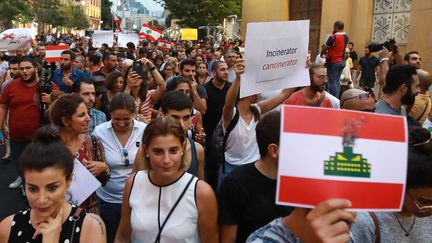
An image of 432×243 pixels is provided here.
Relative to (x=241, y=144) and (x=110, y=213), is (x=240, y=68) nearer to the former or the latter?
(x=241, y=144)

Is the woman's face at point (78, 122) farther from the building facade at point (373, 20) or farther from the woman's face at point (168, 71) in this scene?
the building facade at point (373, 20)

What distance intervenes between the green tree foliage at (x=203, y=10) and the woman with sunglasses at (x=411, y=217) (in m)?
44.0

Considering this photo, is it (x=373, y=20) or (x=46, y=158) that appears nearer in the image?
(x=46, y=158)

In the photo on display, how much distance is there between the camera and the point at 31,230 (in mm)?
2355

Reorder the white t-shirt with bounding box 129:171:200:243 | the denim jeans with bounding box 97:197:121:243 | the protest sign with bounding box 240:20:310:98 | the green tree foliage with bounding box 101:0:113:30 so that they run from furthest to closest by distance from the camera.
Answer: the green tree foliage with bounding box 101:0:113:30 < the protest sign with bounding box 240:20:310:98 < the denim jeans with bounding box 97:197:121:243 < the white t-shirt with bounding box 129:171:200:243

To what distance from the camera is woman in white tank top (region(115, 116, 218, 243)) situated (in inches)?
109

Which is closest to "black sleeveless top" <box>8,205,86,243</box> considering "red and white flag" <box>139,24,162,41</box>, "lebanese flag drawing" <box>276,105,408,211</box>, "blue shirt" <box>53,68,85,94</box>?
"lebanese flag drawing" <box>276,105,408,211</box>

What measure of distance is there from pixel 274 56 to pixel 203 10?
42.2 metres

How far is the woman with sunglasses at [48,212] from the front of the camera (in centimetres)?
228

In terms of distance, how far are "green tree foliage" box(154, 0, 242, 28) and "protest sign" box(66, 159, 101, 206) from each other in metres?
43.1

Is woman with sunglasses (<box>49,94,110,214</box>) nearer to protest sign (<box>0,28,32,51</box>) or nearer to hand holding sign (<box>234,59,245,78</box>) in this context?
hand holding sign (<box>234,59,245,78</box>)

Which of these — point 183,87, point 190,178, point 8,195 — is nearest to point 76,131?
point 190,178

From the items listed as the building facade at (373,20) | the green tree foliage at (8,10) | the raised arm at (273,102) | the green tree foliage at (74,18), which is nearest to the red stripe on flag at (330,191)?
the raised arm at (273,102)

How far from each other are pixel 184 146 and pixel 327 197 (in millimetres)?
1744
